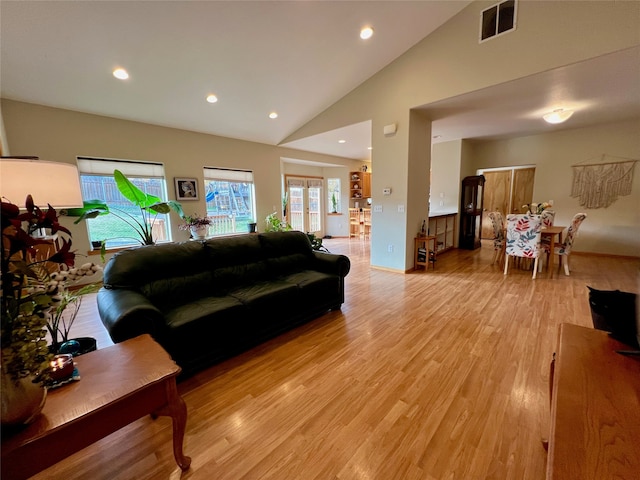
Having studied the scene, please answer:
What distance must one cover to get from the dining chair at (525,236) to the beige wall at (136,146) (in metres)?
4.96

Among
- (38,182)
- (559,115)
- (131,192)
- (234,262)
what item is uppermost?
(559,115)

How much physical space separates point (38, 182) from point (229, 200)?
4844 mm

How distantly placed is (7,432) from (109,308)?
0.97 m

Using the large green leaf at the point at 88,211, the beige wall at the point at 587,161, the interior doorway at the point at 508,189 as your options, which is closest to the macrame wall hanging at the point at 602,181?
the beige wall at the point at 587,161

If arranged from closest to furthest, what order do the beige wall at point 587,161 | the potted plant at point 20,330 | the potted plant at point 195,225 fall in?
the potted plant at point 20,330 < the potted plant at point 195,225 < the beige wall at point 587,161

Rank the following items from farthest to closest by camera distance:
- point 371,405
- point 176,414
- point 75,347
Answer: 1. point 371,405
2. point 75,347
3. point 176,414

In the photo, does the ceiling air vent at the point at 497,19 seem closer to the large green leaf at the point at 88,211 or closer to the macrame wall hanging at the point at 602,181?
the macrame wall hanging at the point at 602,181

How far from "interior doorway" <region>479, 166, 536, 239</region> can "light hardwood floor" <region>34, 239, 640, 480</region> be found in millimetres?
4463

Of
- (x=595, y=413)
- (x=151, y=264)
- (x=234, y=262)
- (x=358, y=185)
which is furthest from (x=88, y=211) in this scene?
(x=358, y=185)

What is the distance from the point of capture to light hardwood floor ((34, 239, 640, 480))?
53.5 inches

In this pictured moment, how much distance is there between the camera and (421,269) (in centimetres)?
487

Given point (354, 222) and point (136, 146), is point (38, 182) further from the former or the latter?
point (354, 222)

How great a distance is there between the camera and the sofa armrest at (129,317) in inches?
64.2

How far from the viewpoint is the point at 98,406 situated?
1036mm
